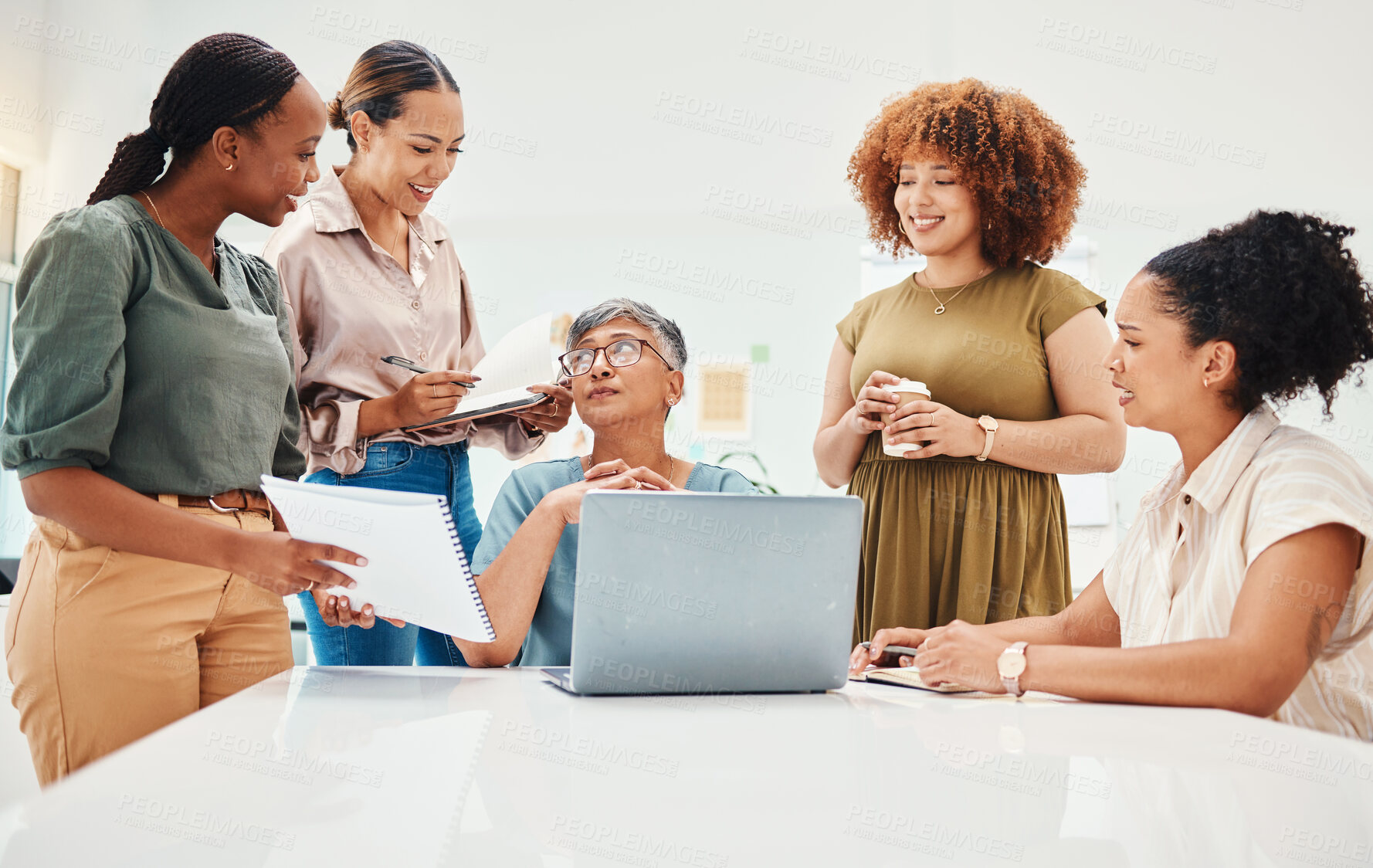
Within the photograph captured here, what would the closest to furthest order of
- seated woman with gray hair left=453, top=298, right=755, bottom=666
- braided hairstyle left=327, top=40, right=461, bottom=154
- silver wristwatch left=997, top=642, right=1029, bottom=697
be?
silver wristwatch left=997, top=642, right=1029, bottom=697, seated woman with gray hair left=453, top=298, right=755, bottom=666, braided hairstyle left=327, top=40, right=461, bottom=154

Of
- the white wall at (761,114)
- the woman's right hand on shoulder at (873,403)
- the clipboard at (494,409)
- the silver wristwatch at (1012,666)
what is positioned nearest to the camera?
the silver wristwatch at (1012,666)

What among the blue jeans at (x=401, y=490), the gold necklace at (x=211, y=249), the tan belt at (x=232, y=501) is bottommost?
the blue jeans at (x=401, y=490)

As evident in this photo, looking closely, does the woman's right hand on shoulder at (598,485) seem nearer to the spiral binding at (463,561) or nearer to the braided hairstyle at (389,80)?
the spiral binding at (463,561)

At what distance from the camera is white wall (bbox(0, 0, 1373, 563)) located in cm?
370

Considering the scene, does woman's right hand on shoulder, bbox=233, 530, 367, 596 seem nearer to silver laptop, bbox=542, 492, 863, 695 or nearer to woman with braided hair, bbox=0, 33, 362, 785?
woman with braided hair, bbox=0, 33, 362, 785

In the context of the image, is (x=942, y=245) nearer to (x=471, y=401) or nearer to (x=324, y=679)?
(x=471, y=401)

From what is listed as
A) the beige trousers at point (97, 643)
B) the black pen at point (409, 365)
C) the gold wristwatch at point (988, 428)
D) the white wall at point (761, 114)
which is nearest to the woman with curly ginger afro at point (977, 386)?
the gold wristwatch at point (988, 428)

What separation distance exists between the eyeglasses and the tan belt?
1.99 ft

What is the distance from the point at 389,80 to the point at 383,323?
1.47 ft

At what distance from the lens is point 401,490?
181cm

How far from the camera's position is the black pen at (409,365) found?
1.72 metres

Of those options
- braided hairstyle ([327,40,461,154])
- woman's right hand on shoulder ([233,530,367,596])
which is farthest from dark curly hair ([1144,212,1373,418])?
braided hairstyle ([327,40,461,154])

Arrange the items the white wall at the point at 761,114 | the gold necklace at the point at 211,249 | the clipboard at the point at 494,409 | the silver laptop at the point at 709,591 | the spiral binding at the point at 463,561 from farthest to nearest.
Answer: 1. the white wall at the point at 761,114
2. the clipboard at the point at 494,409
3. the gold necklace at the point at 211,249
4. the silver laptop at the point at 709,591
5. the spiral binding at the point at 463,561

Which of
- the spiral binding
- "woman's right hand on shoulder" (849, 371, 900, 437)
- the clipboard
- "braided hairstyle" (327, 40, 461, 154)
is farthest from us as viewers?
"braided hairstyle" (327, 40, 461, 154)
